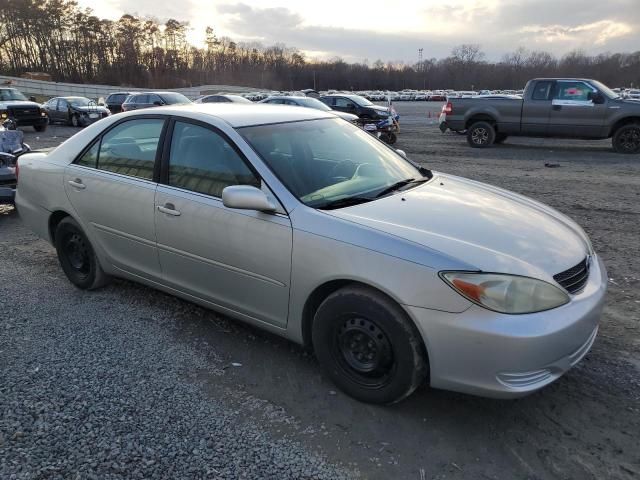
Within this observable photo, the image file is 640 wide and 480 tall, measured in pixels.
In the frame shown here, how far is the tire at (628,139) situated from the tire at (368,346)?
13.7m

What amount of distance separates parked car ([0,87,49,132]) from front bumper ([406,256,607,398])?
22.1 metres

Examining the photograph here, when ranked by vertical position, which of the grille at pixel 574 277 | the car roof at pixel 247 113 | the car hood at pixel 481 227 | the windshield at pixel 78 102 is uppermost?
the car roof at pixel 247 113

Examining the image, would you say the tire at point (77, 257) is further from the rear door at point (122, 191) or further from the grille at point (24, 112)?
the grille at point (24, 112)

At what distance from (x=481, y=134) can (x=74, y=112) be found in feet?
61.9

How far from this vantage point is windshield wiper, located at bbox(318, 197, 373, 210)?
9.94 ft

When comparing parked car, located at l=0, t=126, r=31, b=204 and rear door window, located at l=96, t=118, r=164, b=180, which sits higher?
rear door window, located at l=96, t=118, r=164, b=180

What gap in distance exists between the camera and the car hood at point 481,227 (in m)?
2.59

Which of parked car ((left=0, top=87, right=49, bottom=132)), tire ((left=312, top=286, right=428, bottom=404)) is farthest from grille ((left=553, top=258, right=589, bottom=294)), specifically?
parked car ((left=0, top=87, right=49, bottom=132))

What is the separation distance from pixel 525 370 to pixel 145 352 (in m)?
2.45

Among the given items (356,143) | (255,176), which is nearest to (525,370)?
(255,176)

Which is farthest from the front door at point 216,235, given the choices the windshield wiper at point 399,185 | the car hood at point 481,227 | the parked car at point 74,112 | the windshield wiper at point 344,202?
the parked car at point 74,112

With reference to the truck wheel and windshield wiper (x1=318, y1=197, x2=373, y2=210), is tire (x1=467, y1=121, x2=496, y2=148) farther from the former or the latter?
windshield wiper (x1=318, y1=197, x2=373, y2=210)

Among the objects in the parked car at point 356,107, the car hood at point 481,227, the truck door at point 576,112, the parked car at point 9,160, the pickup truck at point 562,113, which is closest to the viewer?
the car hood at point 481,227

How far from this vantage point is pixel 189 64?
102938 millimetres
